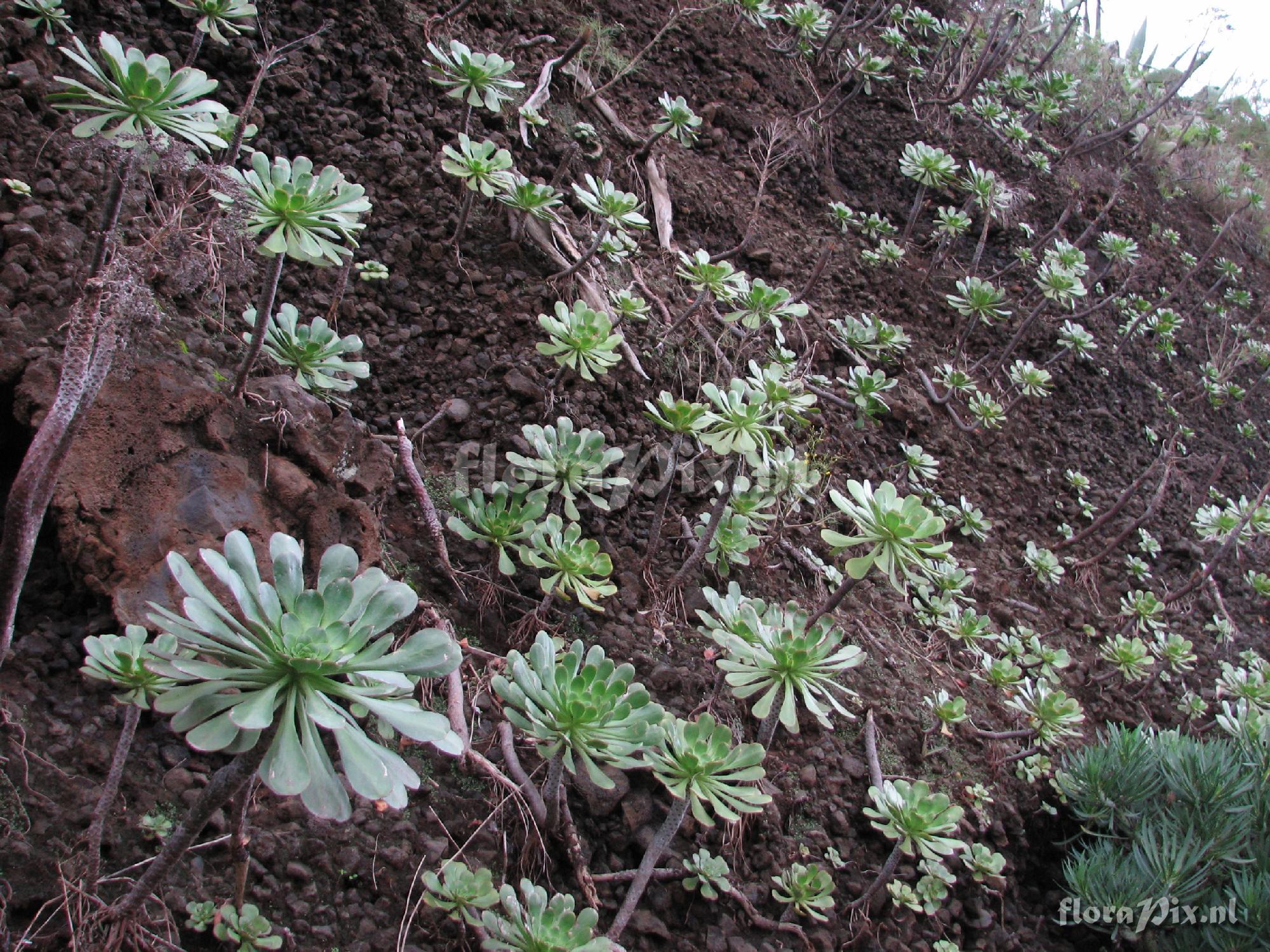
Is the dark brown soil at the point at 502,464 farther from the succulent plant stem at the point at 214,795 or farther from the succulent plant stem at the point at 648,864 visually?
the succulent plant stem at the point at 214,795

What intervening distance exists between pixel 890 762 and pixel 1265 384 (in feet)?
25.1

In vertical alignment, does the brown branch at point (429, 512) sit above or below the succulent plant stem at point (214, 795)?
below

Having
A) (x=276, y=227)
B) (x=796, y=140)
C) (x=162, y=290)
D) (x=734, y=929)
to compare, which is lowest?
(x=734, y=929)

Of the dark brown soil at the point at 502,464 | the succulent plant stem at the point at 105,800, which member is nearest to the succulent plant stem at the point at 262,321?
the dark brown soil at the point at 502,464

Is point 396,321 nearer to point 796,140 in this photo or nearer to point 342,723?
point 342,723

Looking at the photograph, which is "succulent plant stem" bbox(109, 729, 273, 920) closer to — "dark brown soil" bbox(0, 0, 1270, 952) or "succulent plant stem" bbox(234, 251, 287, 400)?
"dark brown soil" bbox(0, 0, 1270, 952)

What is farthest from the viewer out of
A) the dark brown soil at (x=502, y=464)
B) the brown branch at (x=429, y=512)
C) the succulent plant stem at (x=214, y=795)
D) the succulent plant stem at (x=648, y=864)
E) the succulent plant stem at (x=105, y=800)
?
the brown branch at (x=429, y=512)

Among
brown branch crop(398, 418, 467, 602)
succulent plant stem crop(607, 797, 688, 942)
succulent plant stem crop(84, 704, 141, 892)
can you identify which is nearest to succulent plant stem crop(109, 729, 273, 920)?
succulent plant stem crop(84, 704, 141, 892)

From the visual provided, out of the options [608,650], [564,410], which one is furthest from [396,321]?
[608,650]

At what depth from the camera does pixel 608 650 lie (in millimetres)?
2494

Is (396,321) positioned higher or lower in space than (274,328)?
lower

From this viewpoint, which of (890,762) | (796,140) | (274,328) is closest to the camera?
(274,328)

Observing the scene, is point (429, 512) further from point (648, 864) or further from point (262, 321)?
point (648, 864)

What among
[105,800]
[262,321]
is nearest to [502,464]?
[262,321]
